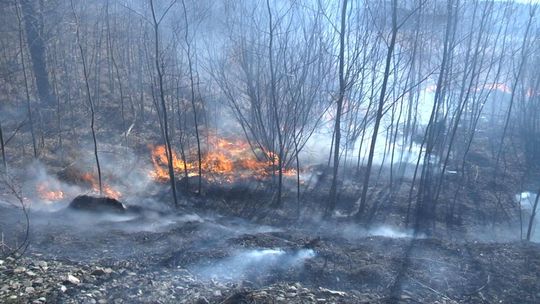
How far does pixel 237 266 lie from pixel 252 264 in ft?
0.78

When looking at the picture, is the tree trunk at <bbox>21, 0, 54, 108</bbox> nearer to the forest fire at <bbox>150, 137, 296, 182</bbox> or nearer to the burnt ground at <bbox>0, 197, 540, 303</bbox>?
the forest fire at <bbox>150, 137, 296, 182</bbox>

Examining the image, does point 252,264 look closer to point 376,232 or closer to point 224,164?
point 376,232

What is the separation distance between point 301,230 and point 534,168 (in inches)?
399

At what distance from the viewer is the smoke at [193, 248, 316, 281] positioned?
6.40m

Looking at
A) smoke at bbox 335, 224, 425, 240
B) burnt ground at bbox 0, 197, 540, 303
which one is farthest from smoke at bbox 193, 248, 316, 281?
smoke at bbox 335, 224, 425, 240

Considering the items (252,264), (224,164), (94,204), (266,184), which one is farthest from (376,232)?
(94,204)

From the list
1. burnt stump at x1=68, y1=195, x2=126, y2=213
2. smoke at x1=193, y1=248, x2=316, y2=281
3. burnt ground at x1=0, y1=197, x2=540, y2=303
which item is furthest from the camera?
burnt stump at x1=68, y1=195, x2=126, y2=213

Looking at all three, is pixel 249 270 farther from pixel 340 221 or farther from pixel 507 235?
pixel 507 235

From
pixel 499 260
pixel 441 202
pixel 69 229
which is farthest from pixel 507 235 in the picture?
pixel 69 229

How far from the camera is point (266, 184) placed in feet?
39.7

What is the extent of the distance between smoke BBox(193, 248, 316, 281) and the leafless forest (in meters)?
0.04

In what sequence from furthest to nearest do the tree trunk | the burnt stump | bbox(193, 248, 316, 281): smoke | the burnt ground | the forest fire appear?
the tree trunk
the forest fire
the burnt stump
bbox(193, 248, 316, 281): smoke
the burnt ground

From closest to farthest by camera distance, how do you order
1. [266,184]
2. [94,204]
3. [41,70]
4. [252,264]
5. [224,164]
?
[252,264], [94,204], [266,184], [224,164], [41,70]

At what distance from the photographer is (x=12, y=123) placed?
565 inches
